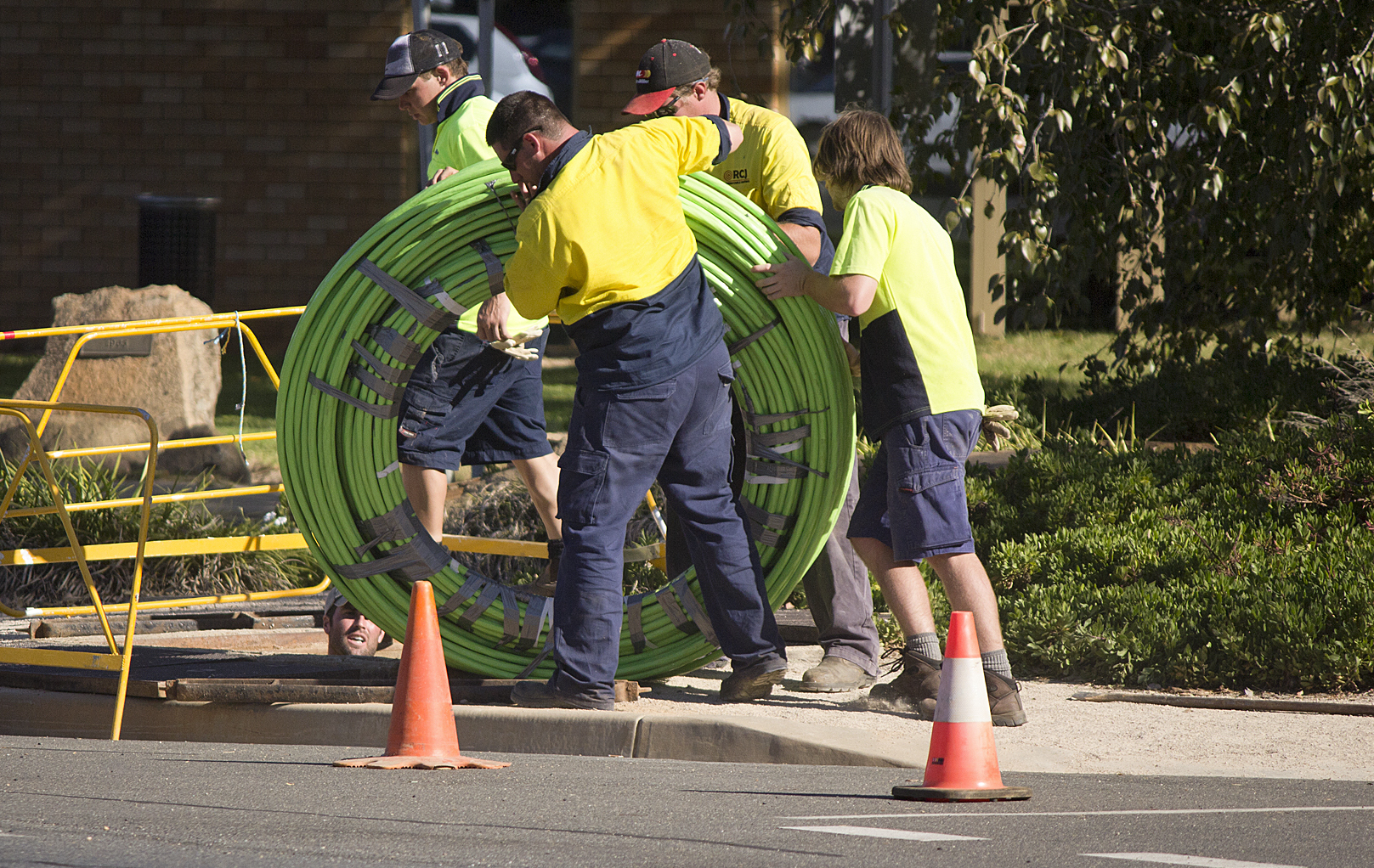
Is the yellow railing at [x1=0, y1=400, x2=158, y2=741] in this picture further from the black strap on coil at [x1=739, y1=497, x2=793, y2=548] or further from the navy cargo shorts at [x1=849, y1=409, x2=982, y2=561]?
the navy cargo shorts at [x1=849, y1=409, x2=982, y2=561]

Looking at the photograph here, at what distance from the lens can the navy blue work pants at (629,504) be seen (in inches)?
191

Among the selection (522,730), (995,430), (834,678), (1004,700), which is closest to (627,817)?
(522,730)

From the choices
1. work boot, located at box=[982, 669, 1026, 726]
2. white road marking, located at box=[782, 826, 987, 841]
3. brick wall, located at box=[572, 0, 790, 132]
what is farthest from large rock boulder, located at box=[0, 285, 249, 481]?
white road marking, located at box=[782, 826, 987, 841]

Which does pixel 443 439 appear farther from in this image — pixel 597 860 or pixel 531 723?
pixel 597 860

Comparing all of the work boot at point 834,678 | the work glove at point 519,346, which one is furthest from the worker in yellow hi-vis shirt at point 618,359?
the work glove at point 519,346

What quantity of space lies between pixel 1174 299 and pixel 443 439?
17.7 ft

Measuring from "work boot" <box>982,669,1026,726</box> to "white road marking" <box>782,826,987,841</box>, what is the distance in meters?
1.25

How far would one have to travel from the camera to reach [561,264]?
185 inches

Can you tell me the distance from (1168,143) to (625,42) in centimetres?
753

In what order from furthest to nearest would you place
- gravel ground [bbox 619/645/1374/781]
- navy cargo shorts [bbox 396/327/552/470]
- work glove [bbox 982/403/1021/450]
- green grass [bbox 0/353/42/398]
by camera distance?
green grass [bbox 0/353/42/398], work glove [bbox 982/403/1021/450], navy cargo shorts [bbox 396/327/552/470], gravel ground [bbox 619/645/1374/781]

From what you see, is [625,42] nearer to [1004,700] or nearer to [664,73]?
[664,73]

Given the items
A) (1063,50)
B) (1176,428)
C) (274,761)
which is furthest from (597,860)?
(1176,428)

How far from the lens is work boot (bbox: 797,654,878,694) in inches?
211

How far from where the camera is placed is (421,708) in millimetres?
4383
